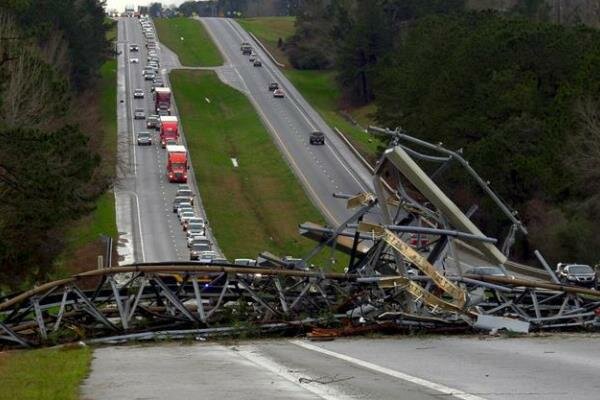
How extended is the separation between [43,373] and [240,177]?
90.4m

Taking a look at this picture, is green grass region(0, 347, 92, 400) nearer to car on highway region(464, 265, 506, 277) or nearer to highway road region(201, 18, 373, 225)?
car on highway region(464, 265, 506, 277)

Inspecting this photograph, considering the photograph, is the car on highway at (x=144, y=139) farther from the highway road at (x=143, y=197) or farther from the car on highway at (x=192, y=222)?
the car on highway at (x=192, y=222)

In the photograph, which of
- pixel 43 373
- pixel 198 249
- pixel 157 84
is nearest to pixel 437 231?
pixel 43 373

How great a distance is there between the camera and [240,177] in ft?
357

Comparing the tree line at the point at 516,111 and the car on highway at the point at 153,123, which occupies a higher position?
the tree line at the point at 516,111

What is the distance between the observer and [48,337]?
25.5m

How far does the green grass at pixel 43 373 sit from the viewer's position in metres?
15.8

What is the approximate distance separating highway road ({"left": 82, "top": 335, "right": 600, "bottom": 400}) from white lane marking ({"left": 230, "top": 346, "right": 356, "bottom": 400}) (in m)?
0.01

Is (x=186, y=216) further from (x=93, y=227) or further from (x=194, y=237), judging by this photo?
(x=194, y=237)

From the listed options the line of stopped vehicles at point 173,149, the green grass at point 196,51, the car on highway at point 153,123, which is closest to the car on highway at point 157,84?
the line of stopped vehicles at point 173,149

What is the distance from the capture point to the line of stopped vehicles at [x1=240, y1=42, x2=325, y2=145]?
12375 centimetres

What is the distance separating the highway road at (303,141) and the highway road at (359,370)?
211 feet

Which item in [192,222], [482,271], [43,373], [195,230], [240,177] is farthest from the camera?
[240,177]

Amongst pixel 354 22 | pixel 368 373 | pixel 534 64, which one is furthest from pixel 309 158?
pixel 368 373
